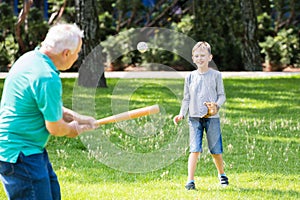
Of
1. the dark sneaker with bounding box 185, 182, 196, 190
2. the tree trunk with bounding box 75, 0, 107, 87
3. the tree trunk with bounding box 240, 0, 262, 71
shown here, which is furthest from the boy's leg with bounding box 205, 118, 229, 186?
the tree trunk with bounding box 240, 0, 262, 71

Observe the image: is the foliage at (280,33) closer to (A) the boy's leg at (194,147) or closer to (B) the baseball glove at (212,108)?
(A) the boy's leg at (194,147)

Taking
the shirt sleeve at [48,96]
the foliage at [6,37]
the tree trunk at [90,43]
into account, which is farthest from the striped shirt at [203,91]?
the foliage at [6,37]

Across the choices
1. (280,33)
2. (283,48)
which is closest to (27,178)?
(283,48)

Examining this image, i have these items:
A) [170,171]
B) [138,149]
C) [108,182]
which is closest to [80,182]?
[108,182]

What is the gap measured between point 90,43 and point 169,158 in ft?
27.5

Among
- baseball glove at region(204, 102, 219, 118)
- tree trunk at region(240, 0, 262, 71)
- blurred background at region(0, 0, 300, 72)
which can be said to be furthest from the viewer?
blurred background at region(0, 0, 300, 72)

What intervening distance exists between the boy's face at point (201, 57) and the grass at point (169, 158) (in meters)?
0.75

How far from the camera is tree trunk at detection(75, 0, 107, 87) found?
14398mm

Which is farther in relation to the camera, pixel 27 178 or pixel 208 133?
pixel 208 133

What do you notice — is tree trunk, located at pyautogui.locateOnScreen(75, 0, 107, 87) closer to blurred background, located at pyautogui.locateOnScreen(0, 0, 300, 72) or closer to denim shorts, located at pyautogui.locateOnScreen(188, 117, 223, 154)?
blurred background, located at pyautogui.locateOnScreen(0, 0, 300, 72)

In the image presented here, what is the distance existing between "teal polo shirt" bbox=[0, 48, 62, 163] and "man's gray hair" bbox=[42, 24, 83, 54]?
71 mm

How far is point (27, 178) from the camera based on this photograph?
3756 millimetres

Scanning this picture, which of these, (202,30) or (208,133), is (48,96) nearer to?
(208,133)

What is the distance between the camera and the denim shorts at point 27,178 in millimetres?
→ 3744
